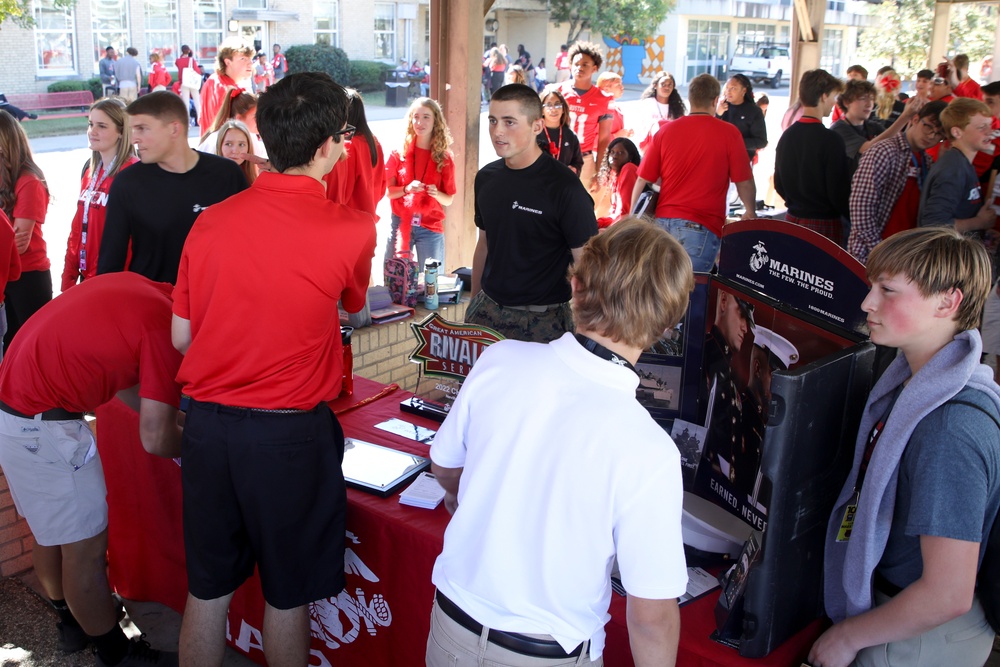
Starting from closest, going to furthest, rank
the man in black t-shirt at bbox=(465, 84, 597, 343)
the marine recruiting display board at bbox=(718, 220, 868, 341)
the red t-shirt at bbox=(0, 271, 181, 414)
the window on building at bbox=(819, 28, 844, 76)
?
1. the marine recruiting display board at bbox=(718, 220, 868, 341)
2. the red t-shirt at bbox=(0, 271, 181, 414)
3. the man in black t-shirt at bbox=(465, 84, 597, 343)
4. the window on building at bbox=(819, 28, 844, 76)

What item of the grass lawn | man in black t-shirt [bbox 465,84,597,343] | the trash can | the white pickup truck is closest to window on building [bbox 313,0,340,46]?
the trash can

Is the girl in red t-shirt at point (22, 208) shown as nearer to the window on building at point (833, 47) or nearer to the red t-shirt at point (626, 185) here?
the red t-shirt at point (626, 185)

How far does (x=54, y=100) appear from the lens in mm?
20000

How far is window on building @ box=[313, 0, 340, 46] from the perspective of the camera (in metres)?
28.7

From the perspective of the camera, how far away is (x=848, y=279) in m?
1.82

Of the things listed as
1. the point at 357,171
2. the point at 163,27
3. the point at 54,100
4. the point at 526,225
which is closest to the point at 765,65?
the point at 163,27

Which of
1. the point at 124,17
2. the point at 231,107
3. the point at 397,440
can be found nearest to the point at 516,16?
the point at 124,17

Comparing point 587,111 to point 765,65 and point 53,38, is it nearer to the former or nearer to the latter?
point 53,38

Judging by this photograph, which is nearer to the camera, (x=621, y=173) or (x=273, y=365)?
(x=273, y=365)

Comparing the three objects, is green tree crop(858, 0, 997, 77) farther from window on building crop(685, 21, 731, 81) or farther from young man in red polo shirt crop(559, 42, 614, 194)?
young man in red polo shirt crop(559, 42, 614, 194)

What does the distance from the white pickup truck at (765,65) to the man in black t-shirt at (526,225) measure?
111 feet

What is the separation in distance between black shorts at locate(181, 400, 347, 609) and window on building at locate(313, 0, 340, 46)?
93.6 feet

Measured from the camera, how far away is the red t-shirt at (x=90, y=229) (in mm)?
3898

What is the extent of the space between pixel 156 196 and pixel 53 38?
22.2m
